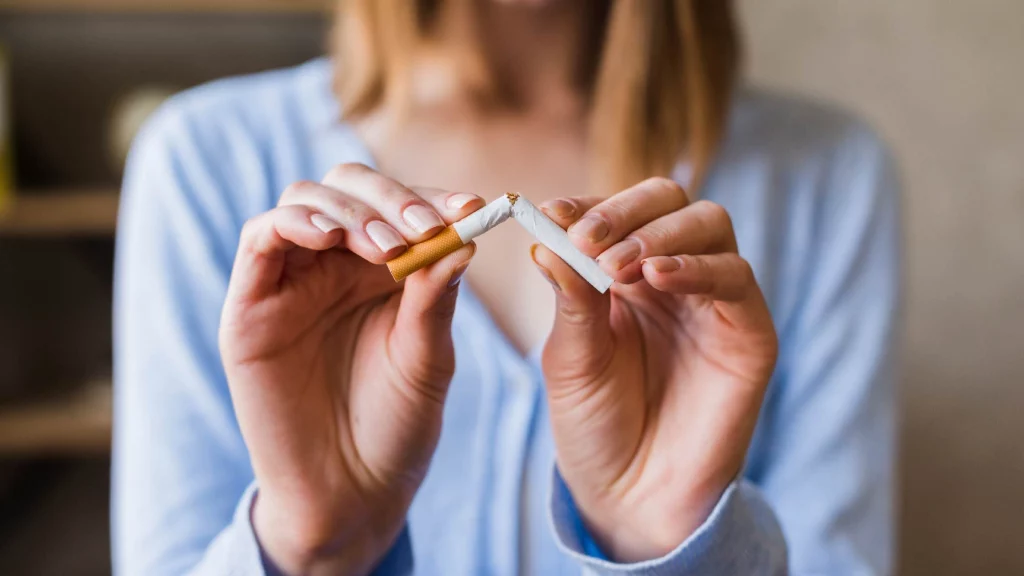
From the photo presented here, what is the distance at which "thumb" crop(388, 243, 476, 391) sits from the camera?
1.31ft

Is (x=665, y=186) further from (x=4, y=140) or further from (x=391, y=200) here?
(x=4, y=140)

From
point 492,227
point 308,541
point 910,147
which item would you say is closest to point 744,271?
point 492,227

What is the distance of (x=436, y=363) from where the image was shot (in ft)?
1.49

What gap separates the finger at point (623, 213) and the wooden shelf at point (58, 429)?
1.15 meters

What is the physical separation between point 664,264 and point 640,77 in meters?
0.40

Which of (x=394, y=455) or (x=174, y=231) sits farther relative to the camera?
(x=174, y=231)

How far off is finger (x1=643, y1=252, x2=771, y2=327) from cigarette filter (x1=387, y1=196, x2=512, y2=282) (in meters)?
0.07

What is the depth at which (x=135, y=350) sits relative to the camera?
26.6 inches

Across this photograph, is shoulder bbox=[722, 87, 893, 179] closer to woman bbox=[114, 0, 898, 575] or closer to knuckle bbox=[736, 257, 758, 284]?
woman bbox=[114, 0, 898, 575]

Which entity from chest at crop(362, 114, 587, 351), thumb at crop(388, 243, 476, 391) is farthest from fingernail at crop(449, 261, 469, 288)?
chest at crop(362, 114, 587, 351)

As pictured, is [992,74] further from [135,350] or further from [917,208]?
[135,350]

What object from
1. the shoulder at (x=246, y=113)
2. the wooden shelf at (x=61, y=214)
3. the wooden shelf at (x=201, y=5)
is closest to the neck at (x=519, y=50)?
the shoulder at (x=246, y=113)

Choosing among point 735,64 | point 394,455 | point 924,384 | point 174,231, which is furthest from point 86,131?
point 924,384

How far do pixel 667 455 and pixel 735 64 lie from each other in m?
0.47
